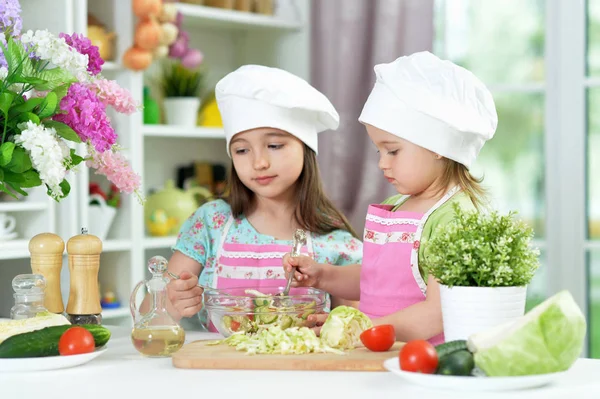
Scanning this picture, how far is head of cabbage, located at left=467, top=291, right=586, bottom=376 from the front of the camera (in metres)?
1.17

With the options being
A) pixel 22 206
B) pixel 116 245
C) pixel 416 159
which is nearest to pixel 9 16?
pixel 416 159

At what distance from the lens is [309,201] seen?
2180 millimetres

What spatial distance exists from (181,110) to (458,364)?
2.64 metres

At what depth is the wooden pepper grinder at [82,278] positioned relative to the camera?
159cm

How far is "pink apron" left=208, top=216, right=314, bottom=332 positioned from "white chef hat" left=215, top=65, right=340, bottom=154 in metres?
0.26

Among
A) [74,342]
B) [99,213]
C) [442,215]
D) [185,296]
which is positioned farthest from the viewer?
[99,213]

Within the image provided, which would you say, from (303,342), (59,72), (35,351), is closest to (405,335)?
(303,342)

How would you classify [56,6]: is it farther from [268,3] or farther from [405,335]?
[405,335]

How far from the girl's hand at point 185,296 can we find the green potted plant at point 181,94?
1931 millimetres

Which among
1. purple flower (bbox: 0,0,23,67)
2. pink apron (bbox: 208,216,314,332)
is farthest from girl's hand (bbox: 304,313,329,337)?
purple flower (bbox: 0,0,23,67)

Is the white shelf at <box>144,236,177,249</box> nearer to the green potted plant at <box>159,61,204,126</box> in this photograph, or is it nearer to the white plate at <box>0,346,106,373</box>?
the green potted plant at <box>159,61,204,126</box>

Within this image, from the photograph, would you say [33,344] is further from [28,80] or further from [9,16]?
[9,16]

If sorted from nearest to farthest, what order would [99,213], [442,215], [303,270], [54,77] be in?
[54,77]
[442,215]
[303,270]
[99,213]

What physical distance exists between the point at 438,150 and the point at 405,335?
361 mm
